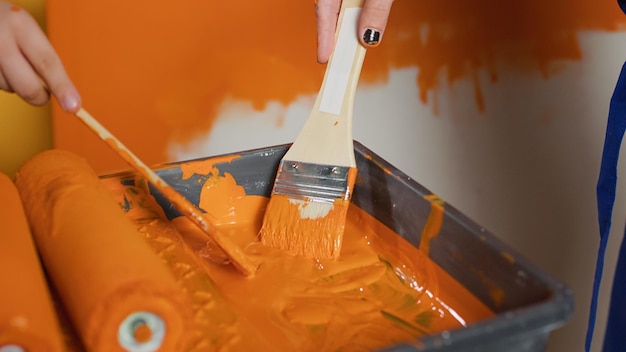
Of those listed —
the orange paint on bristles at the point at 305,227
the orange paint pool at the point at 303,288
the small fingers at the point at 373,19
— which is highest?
the small fingers at the point at 373,19

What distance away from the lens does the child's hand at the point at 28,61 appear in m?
0.68

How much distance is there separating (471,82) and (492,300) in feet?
2.92

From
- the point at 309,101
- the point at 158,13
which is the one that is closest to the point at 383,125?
the point at 309,101

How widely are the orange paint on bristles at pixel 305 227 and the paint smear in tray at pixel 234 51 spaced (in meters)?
0.51

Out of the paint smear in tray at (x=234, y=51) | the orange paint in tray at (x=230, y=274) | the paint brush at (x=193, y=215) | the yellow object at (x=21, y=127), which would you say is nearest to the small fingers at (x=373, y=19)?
the orange paint in tray at (x=230, y=274)

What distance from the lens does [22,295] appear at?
598 millimetres

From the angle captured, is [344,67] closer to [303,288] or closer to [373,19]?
[373,19]

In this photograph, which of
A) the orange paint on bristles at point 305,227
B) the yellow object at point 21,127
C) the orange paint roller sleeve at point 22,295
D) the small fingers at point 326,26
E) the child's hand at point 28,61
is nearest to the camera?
the orange paint roller sleeve at point 22,295

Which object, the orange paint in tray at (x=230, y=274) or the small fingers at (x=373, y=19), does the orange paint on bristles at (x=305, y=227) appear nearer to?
the orange paint in tray at (x=230, y=274)

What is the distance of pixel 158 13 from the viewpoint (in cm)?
125

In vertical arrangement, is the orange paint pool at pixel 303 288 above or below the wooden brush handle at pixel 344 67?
below

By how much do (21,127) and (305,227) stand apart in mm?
620

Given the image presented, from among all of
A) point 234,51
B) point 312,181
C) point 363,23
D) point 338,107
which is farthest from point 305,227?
point 234,51

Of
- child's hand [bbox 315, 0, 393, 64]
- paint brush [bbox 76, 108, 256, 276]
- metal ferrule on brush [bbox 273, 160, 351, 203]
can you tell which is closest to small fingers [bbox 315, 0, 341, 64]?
child's hand [bbox 315, 0, 393, 64]
